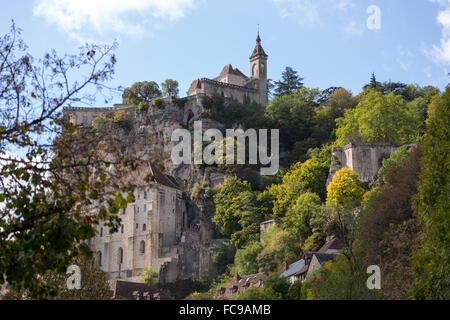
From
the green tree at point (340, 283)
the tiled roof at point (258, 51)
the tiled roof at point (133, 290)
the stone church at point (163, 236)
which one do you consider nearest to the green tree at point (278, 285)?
the green tree at point (340, 283)

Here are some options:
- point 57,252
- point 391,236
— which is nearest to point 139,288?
point 391,236

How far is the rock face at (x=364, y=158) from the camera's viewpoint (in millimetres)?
68000

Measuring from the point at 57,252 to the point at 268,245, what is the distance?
50.1m

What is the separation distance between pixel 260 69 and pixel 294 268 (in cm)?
5283

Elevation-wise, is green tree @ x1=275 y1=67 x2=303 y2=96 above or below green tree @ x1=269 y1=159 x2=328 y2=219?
above

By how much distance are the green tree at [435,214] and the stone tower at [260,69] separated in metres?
70.2

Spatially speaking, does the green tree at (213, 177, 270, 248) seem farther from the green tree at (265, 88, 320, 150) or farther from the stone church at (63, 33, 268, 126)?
the stone church at (63, 33, 268, 126)

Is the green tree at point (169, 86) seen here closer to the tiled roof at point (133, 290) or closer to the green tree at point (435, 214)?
the tiled roof at point (133, 290)

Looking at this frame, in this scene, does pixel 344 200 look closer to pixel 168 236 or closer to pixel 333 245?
pixel 333 245

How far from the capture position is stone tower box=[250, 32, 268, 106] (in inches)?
4043

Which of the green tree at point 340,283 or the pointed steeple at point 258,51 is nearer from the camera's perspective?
the green tree at point 340,283

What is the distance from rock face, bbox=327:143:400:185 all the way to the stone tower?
1312 inches

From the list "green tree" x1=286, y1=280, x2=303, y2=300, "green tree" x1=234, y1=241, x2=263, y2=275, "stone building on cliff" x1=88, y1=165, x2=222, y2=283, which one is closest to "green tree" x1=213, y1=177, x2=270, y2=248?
"stone building on cliff" x1=88, y1=165, x2=222, y2=283

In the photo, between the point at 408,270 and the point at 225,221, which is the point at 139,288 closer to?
the point at 225,221
